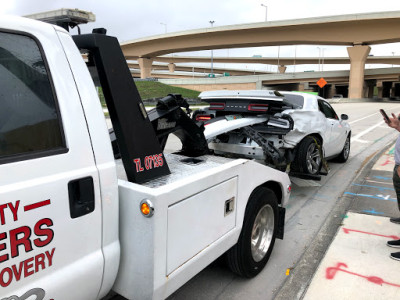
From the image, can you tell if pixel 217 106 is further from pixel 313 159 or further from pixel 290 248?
pixel 290 248

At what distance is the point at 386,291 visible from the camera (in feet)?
9.75

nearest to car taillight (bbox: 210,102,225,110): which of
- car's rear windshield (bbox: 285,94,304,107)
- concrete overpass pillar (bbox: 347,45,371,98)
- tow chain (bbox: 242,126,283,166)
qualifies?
tow chain (bbox: 242,126,283,166)

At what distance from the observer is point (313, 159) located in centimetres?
634

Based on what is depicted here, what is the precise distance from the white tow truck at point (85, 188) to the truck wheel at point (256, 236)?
43cm

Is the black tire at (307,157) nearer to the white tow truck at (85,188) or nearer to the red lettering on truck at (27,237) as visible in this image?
the white tow truck at (85,188)

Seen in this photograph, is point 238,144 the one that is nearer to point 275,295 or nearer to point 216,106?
point 216,106

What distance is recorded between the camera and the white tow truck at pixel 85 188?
1528 mm

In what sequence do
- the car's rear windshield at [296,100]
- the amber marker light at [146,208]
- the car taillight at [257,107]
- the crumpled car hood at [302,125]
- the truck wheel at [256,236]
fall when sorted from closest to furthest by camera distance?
the amber marker light at [146,208] < the truck wheel at [256,236] < the car taillight at [257,107] < the crumpled car hood at [302,125] < the car's rear windshield at [296,100]

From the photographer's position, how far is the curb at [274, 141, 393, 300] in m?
3.03

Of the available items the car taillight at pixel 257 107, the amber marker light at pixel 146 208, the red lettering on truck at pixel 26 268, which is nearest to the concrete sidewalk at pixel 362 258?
the amber marker light at pixel 146 208

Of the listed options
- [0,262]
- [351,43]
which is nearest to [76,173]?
[0,262]

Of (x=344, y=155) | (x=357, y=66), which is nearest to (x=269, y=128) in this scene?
(x=344, y=155)

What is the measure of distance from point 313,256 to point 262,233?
731mm

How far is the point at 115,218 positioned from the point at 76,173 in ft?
1.30
